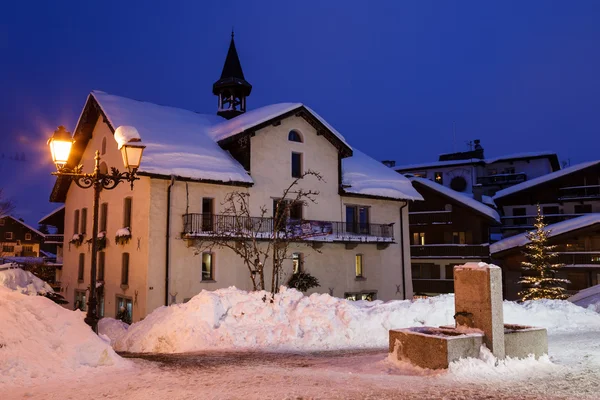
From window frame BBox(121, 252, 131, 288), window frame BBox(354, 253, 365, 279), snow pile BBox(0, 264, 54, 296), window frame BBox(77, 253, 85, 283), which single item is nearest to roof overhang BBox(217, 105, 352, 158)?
window frame BBox(354, 253, 365, 279)

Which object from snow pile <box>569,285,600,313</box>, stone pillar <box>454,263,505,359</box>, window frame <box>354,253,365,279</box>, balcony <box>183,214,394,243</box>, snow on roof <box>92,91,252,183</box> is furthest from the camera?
window frame <box>354,253,365,279</box>

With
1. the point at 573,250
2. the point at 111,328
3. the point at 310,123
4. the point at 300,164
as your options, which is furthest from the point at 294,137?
the point at 573,250

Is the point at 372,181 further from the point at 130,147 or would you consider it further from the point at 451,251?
the point at 130,147

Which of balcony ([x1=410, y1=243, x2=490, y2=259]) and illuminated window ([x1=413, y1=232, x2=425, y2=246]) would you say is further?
illuminated window ([x1=413, y1=232, x2=425, y2=246])

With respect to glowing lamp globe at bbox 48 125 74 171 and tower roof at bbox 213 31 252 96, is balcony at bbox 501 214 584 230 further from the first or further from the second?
glowing lamp globe at bbox 48 125 74 171

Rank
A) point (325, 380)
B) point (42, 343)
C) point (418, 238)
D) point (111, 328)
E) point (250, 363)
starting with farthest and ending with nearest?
point (418, 238), point (111, 328), point (250, 363), point (42, 343), point (325, 380)

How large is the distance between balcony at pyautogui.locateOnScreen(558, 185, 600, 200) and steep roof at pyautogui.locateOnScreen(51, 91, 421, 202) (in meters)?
14.0


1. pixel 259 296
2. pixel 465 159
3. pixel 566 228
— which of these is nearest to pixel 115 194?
pixel 259 296

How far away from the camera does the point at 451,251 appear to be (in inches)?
1577

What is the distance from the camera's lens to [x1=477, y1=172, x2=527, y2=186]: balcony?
173 feet

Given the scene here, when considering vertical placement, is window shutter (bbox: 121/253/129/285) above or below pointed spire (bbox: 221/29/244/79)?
below

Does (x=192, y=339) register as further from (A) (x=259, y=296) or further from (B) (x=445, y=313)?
(B) (x=445, y=313)

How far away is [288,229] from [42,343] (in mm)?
19091

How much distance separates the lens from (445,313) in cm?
1659
